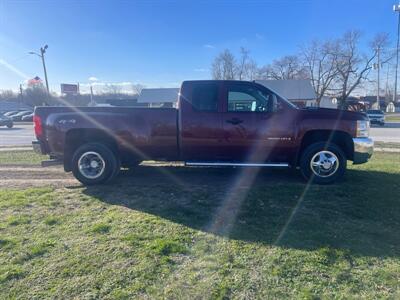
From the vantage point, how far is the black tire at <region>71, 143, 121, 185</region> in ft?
18.3

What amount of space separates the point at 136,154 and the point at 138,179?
2.34ft

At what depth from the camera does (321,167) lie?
18.2ft

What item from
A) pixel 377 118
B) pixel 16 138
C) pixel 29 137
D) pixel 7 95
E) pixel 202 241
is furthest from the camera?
pixel 7 95

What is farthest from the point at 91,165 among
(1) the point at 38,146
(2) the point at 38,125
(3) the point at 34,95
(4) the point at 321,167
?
(3) the point at 34,95

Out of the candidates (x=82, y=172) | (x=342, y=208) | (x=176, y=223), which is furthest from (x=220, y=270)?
(x=82, y=172)

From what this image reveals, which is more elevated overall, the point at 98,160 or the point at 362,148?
the point at 362,148

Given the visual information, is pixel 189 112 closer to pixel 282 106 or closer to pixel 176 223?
pixel 282 106

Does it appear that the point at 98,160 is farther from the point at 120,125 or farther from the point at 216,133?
the point at 216,133

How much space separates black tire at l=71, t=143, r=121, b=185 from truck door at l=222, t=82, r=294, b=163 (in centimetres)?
224

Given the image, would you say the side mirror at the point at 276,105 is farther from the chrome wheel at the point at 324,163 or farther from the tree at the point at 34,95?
the tree at the point at 34,95

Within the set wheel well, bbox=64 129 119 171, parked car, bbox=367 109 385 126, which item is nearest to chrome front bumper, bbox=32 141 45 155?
wheel well, bbox=64 129 119 171

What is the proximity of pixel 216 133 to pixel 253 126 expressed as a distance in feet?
2.31

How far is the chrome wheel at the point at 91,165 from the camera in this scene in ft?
18.4

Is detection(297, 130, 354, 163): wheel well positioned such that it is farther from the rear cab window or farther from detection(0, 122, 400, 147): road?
detection(0, 122, 400, 147): road
